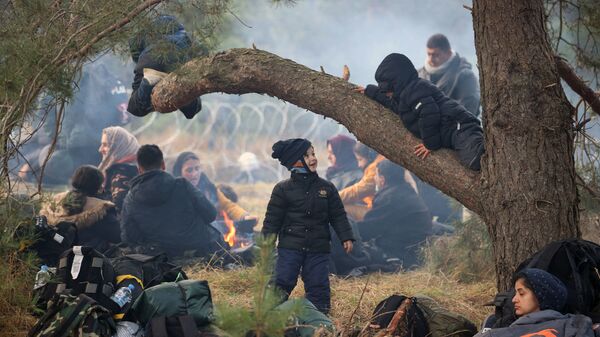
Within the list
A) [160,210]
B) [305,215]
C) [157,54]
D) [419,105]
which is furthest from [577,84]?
[160,210]

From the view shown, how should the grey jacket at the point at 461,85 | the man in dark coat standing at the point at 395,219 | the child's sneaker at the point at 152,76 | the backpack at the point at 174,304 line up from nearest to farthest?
the backpack at the point at 174,304 < the child's sneaker at the point at 152,76 < the grey jacket at the point at 461,85 < the man in dark coat standing at the point at 395,219

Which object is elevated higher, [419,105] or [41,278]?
[419,105]

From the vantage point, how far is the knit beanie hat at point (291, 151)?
6453 mm

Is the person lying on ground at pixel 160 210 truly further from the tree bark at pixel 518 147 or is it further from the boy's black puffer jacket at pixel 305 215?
the tree bark at pixel 518 147

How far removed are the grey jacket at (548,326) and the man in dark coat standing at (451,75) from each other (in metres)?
4.97

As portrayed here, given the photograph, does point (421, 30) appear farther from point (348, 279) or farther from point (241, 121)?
point (348, 279)

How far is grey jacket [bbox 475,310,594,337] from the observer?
12.2ft

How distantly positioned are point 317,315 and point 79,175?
12.1 feet

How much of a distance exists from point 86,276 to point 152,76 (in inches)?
104

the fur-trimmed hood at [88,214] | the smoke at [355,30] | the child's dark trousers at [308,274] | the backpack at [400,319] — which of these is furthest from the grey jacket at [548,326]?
the smoke at [355,30]

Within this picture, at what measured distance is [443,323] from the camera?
15.6ft

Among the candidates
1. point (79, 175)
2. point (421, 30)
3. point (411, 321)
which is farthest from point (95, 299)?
point (421, 30)

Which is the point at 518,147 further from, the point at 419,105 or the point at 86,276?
the point at 86,276

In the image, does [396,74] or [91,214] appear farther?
[91,214]
